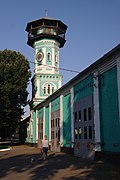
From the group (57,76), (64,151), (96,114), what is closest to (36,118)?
(57,76)

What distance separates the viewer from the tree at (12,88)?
1278 inches

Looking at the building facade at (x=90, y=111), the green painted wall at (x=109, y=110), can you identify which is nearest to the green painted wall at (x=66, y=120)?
the building facade at (x=90, y=111)

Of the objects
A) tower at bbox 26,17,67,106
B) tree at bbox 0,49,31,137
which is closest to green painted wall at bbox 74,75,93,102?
tree at bbox 0,49,31,137

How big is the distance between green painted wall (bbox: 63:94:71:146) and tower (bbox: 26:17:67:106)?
14.7 m

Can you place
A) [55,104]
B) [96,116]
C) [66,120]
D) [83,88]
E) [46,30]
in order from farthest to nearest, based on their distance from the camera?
[46,30], [55,104], [66,120], [83,88], [96,116]

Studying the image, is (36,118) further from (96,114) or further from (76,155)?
(96,114)

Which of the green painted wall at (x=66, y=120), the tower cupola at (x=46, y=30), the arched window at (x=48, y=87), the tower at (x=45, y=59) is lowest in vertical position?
the green painted wall at (x=66, y=120)

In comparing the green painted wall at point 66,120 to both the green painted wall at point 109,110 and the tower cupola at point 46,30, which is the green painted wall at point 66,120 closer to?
the green painted wall at point 109,110

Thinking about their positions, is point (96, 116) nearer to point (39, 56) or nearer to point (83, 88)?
point (83, 88)

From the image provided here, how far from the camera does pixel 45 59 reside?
3753 centimetres

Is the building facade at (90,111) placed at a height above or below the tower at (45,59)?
below

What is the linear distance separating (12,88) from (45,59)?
735 centimetres

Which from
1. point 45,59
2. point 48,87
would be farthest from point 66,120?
point 45,59

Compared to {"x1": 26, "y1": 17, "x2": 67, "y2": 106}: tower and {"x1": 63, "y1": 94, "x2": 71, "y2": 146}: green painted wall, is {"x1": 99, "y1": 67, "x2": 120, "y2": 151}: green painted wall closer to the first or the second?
{"x1": 63, "y1": 94, "x2": 71, "y2": 146}: green painted wall
